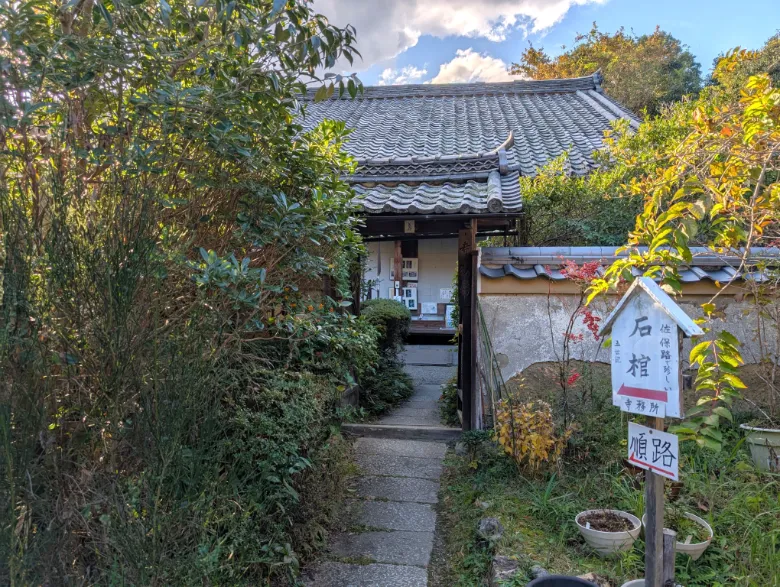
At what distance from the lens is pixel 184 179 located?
3238 millimetres

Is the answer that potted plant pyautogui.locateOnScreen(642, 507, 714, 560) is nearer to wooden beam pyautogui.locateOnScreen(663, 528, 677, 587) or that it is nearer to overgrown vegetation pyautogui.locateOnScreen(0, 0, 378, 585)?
wooden beam pyautogui.locateOnScreen(663, 528, 677, 587)

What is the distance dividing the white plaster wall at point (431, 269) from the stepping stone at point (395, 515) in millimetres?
9057

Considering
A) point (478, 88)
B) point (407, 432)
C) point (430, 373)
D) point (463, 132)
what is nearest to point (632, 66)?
point (478, 88)

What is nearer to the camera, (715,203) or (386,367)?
(715,203)

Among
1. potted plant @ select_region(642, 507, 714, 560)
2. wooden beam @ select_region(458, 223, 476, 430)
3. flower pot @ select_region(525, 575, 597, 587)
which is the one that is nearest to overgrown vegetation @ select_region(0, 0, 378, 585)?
flower pot @ select_region(525, 575, 597, 587)

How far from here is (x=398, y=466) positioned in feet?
18.3

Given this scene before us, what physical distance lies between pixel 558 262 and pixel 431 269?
334 inches

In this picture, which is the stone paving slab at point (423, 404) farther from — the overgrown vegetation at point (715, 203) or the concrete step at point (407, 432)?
the overgrown vegetation at point (715, 203)

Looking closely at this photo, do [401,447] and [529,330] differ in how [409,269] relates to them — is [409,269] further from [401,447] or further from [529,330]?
[529,330]

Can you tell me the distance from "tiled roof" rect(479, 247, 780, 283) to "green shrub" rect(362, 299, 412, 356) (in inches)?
110

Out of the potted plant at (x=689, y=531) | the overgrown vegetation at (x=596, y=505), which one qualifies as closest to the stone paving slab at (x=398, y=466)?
the overgrown vegetation at (x=596, y=505)

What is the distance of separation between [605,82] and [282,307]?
19.9m

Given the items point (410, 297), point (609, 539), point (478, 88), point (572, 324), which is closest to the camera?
point (609, 539)

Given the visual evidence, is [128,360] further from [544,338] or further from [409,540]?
[544,338]
